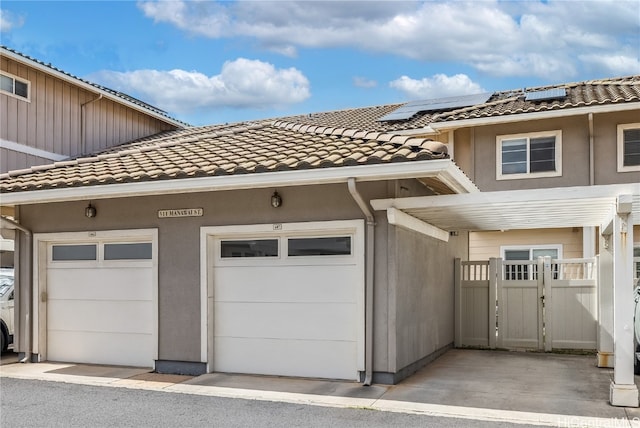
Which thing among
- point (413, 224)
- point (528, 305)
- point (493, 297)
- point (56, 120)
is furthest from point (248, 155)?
point (56, 120)

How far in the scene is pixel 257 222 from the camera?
897cm

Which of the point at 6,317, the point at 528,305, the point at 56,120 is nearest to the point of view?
the point at 6,317

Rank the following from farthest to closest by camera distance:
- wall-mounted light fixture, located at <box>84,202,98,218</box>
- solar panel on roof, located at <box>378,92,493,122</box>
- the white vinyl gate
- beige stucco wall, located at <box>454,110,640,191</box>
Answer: solar panel on roof, located at <box>378,92,493,122</box>
beige stucco wall, located at <box>454,110,640,191</box>
the white vinyl gate
wall-mounted light fixture, located at <box>84,202,98,218</box>

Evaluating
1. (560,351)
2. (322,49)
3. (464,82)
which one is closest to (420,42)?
(322,49)

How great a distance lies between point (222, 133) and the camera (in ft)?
36.5

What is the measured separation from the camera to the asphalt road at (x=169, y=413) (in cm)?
637

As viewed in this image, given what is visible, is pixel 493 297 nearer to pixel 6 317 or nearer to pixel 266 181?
pixel 266 181

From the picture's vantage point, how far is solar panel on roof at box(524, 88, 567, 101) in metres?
14.7

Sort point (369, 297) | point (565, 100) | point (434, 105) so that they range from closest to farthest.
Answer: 1. point (369, 297)
2. point (565, 100)
3. point (434, 105)

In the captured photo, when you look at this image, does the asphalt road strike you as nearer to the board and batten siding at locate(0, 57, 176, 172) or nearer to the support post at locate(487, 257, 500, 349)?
the support post at locate(487, 257, 500, 349)

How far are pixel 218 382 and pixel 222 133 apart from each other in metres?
4.72

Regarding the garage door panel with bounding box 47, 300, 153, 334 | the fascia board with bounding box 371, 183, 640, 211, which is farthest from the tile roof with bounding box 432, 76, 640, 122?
the garage door panel with bounding box 47, 300, 153, 334

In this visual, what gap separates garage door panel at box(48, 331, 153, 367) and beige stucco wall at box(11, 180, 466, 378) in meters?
0.52

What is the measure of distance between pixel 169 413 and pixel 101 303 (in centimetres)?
394
